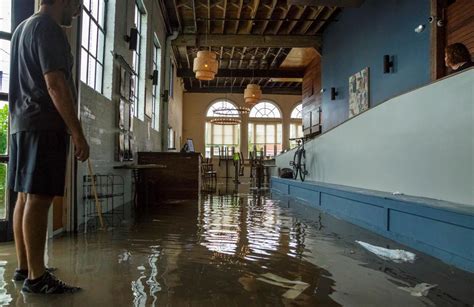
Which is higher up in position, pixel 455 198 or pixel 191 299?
pixel 455 198

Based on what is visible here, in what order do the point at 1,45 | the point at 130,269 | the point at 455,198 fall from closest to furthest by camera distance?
1. the point at 130,269
2. the point at 455,198
3. the point at 1,45

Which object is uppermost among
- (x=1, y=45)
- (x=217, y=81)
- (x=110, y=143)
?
(x=217, y=81)

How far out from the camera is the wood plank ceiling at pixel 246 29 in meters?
9.03

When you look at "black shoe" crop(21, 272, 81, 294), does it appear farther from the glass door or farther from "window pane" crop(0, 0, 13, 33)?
"window pane" crop(0, 0, 13, 33)

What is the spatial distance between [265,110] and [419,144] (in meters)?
14.3

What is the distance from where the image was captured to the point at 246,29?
34.2 feet

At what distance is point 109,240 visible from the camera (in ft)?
10.4

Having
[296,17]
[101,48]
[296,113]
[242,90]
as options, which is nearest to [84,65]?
[101,48]

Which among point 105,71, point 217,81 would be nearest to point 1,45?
point 105,71

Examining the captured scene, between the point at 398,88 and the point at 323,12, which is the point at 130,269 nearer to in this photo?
the point at 398,88

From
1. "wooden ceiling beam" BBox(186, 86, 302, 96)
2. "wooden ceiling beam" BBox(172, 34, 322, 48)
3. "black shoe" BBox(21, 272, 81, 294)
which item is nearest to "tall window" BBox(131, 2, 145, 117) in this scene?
"wooden ceiling beam" BBox(172, 34, 322, 48)

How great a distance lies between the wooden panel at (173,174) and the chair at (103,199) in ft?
3.31

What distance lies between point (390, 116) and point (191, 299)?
2.81 meters

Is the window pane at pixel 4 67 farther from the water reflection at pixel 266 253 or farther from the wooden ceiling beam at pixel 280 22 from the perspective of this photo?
the wooden ceiling beam at pixel 280 22
